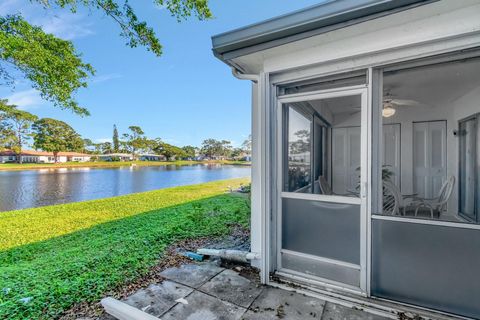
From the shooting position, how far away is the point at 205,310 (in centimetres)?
216

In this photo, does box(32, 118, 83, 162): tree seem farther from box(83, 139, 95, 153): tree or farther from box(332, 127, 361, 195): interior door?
box(332, 127, 361, 195): interior door

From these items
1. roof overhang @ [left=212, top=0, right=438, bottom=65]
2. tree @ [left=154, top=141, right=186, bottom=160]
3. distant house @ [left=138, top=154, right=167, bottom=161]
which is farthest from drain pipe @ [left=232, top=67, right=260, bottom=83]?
distant house @ [left=138, top=154, right=167, bottom=161]

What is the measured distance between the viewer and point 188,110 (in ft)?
Result: 184

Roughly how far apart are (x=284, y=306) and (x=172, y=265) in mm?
1590

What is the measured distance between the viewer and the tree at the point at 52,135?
45.2 meters

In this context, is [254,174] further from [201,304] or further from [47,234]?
[47,234]

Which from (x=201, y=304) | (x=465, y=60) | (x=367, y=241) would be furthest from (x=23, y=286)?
(x=465, y=60)

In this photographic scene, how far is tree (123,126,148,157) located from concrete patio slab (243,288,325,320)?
6690 cm

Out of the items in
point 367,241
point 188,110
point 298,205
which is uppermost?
point 188,110

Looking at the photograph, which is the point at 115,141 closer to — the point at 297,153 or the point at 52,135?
the point at 52,135

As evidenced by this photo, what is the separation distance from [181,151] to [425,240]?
72086 millimetres

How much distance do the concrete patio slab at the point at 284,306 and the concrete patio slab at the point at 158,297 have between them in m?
0.75

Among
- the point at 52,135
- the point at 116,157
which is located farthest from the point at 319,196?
the point at 116,157

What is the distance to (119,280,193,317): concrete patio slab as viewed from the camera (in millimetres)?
2189
